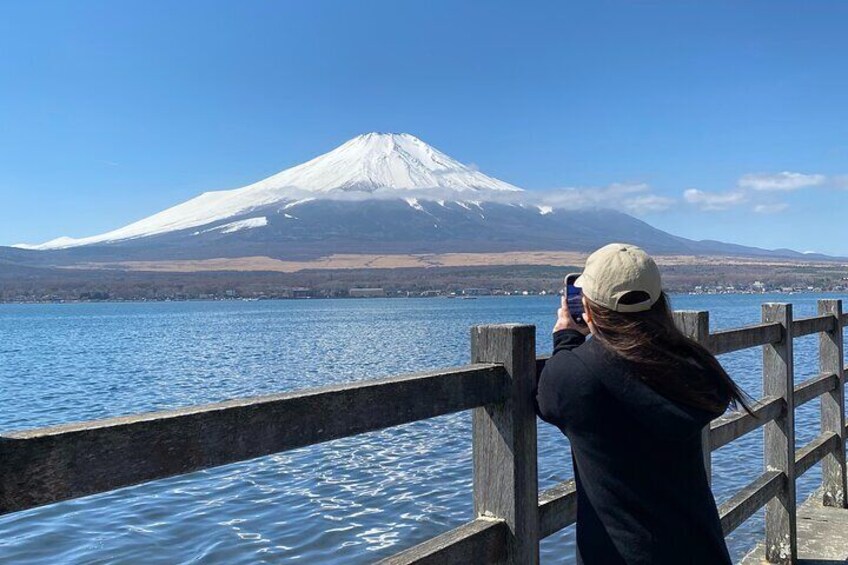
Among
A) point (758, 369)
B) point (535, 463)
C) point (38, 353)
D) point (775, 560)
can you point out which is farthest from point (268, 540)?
point (38, 353)

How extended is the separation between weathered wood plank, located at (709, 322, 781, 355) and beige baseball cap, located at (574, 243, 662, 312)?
2.15 metres

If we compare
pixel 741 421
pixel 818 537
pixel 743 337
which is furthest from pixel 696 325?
pixel 818 537

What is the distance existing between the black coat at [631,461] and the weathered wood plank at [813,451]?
155 inches

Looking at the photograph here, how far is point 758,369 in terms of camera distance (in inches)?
1182

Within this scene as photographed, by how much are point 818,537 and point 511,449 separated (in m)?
4.38

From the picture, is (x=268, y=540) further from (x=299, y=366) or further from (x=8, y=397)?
(x=299, y=366)

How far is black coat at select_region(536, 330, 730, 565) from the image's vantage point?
87.2 inches

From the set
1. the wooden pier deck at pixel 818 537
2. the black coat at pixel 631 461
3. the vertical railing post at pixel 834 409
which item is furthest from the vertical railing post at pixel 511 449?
the vertical railing post at pixel 834 409

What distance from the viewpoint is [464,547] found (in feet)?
8.39

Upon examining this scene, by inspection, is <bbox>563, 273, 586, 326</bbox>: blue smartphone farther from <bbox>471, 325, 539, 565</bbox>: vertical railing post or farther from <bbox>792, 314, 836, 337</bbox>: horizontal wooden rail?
<bbox>792, 314, 836, 337</bbox>: horizontal wooden rail

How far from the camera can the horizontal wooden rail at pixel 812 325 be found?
19.2 ft

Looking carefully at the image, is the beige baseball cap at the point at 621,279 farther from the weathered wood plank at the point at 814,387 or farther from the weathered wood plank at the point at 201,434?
the weathered wood plank at the point at 814,387

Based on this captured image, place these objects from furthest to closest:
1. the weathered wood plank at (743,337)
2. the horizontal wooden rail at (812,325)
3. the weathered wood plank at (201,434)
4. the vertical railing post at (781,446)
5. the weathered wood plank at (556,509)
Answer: the horizontal wooden rail at (812,325), the vertical railing post at (781,446), the weathered wood plank at (743,337), the weathered wood plank at (556,509), the weathered wood plank at (201,434)

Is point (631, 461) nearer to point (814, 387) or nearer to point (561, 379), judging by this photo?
point (561, 379)
